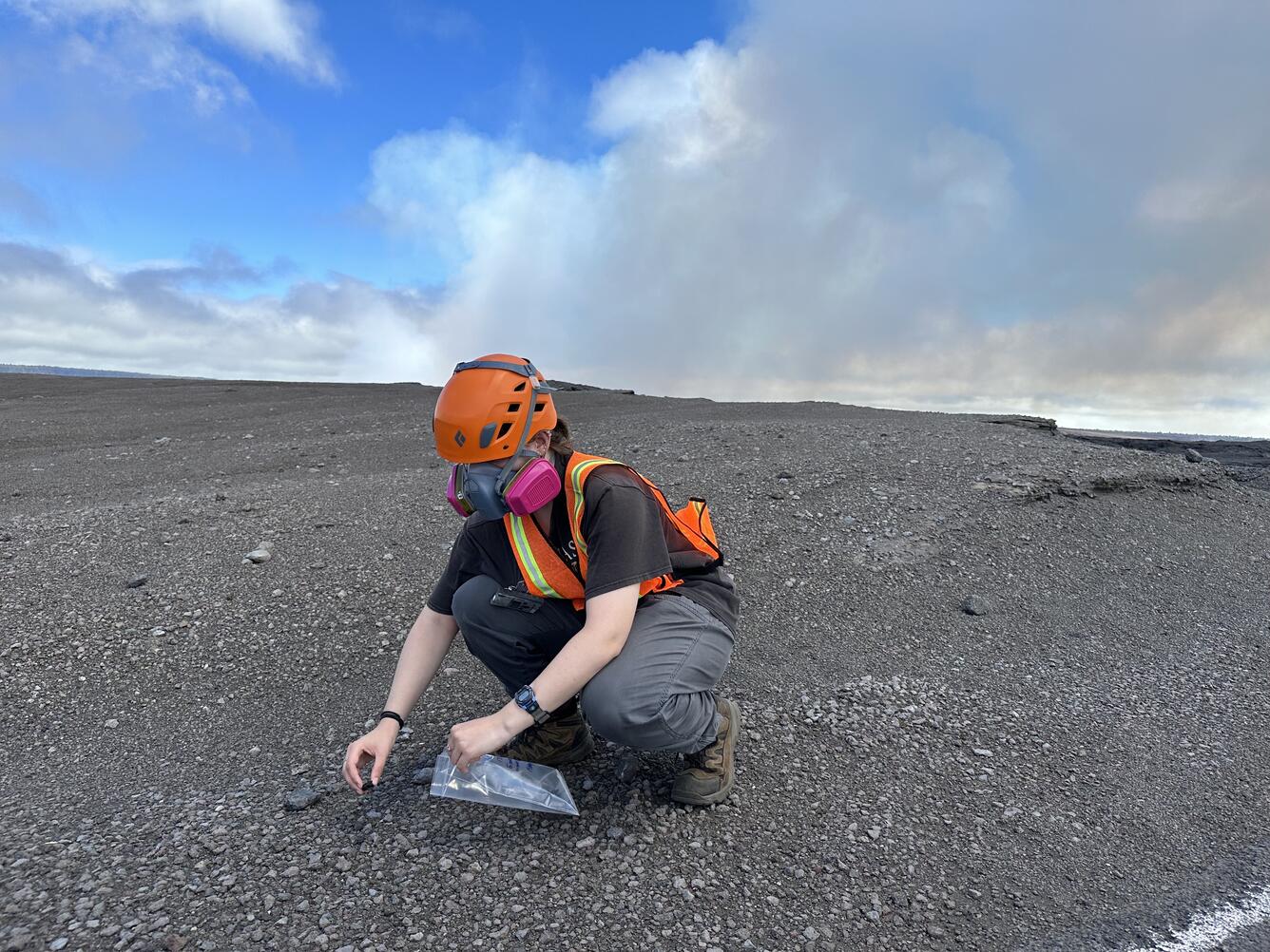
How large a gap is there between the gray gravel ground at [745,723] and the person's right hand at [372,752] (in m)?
0.32

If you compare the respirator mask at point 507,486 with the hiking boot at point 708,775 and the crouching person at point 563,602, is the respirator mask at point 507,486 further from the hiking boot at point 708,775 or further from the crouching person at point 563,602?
the hiking boot at point 708,775

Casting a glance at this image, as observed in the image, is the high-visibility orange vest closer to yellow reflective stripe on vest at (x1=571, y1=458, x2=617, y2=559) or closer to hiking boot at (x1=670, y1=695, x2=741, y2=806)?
yellow reflective stripe on vest at (x1=571, y1=458, x2=617, y2=559)

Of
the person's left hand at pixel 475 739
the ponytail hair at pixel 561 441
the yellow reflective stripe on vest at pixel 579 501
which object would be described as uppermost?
the ponytail hair at pixel 561 441

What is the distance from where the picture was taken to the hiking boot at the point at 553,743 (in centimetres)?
296

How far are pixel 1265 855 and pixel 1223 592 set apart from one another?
3.15 metres

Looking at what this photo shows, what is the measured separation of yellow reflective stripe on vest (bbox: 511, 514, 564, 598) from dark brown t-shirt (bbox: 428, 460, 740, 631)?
9 centimetres

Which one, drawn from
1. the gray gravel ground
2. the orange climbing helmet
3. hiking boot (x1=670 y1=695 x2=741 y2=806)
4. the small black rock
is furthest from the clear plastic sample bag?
the small black rock

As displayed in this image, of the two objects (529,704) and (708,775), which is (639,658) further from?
(708,775)

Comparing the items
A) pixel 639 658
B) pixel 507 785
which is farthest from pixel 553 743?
pixel 639 658

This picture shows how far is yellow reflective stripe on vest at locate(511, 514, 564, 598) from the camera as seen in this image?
2.64m

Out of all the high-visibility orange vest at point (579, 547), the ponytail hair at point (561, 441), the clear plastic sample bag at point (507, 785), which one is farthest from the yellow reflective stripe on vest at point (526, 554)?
the clear plastic sample bag at point (507, 785)

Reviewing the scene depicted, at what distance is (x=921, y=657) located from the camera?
4.10 m

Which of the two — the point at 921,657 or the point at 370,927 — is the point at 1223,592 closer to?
the point at 921,657

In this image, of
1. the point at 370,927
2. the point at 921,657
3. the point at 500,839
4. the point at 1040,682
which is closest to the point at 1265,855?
the point at 1040,682
